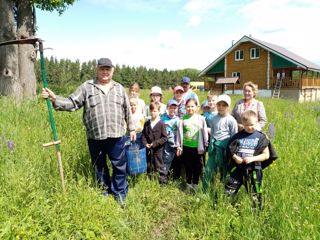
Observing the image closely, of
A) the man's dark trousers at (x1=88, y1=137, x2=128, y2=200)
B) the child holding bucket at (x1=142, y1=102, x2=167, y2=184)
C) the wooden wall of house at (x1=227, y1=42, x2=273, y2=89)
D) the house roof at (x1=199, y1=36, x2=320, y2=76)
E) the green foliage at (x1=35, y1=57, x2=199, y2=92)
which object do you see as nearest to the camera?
the man's dark trousers at (x1=88, y1=137, x2=128, y2=200)

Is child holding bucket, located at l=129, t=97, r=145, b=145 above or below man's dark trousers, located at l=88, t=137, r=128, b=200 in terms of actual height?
above

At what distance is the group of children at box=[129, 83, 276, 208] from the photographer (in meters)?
3.46

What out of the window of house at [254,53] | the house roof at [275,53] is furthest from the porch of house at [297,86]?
the window of house at [254,53]

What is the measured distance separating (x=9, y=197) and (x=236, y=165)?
251 cm

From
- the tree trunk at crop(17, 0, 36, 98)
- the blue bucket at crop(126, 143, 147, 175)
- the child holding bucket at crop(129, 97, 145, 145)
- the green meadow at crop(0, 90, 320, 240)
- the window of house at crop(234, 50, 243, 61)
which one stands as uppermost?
the window of house at crop(234, 50, 243, 61)

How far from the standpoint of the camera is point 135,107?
193 inches

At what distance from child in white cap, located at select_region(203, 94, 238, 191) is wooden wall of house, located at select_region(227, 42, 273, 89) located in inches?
1126

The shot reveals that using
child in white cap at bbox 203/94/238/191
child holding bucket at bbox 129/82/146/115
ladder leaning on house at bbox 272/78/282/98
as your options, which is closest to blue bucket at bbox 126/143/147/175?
child in white cap at bbox 203/94/238/191

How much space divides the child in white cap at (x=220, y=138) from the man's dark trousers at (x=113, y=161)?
3.64 ft

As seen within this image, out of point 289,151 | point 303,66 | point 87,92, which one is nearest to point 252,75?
point 303,66

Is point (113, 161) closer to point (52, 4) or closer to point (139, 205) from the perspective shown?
point (139, 205)

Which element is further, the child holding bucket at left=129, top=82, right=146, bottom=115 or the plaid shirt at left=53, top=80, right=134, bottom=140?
the child holding bucket at left=129, top=82, right=146, bottom=115

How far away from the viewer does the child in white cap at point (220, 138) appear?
399 cm

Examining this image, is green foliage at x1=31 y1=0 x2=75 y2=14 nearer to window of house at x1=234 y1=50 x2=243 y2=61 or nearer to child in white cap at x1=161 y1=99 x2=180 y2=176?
child in white cap at x1=161 y1=99 x2=180 y2=176
